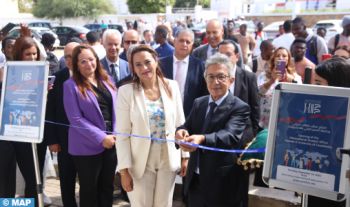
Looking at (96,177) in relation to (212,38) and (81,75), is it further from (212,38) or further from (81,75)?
(212,38)

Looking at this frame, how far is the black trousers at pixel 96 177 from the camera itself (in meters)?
3.77

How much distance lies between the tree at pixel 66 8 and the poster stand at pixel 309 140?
1907 inches

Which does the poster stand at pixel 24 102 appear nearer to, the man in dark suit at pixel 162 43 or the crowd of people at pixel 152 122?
the crowd of people at pixel 152 122

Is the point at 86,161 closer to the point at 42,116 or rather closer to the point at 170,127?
the point at 42,116

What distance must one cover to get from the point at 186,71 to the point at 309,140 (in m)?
2.46

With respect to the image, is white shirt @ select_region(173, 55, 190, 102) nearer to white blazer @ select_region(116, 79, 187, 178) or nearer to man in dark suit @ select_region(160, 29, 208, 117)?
man in dark suit @ select_region(160, 29, 208, 117)

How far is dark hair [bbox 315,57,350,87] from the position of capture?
2.52 metres

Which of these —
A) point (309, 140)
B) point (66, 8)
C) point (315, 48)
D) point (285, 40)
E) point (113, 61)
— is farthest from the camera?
point (66, 8)

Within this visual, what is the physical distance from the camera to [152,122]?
3.28m

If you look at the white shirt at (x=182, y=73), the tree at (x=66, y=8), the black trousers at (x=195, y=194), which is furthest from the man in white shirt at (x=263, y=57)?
the tree at (x=66, y=8)

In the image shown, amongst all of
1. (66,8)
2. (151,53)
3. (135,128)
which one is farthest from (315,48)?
(66,8)

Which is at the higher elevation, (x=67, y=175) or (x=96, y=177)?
(x=96, y=177)

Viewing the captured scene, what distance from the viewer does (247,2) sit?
196 feet

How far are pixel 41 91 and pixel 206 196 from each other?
1.57 meters
